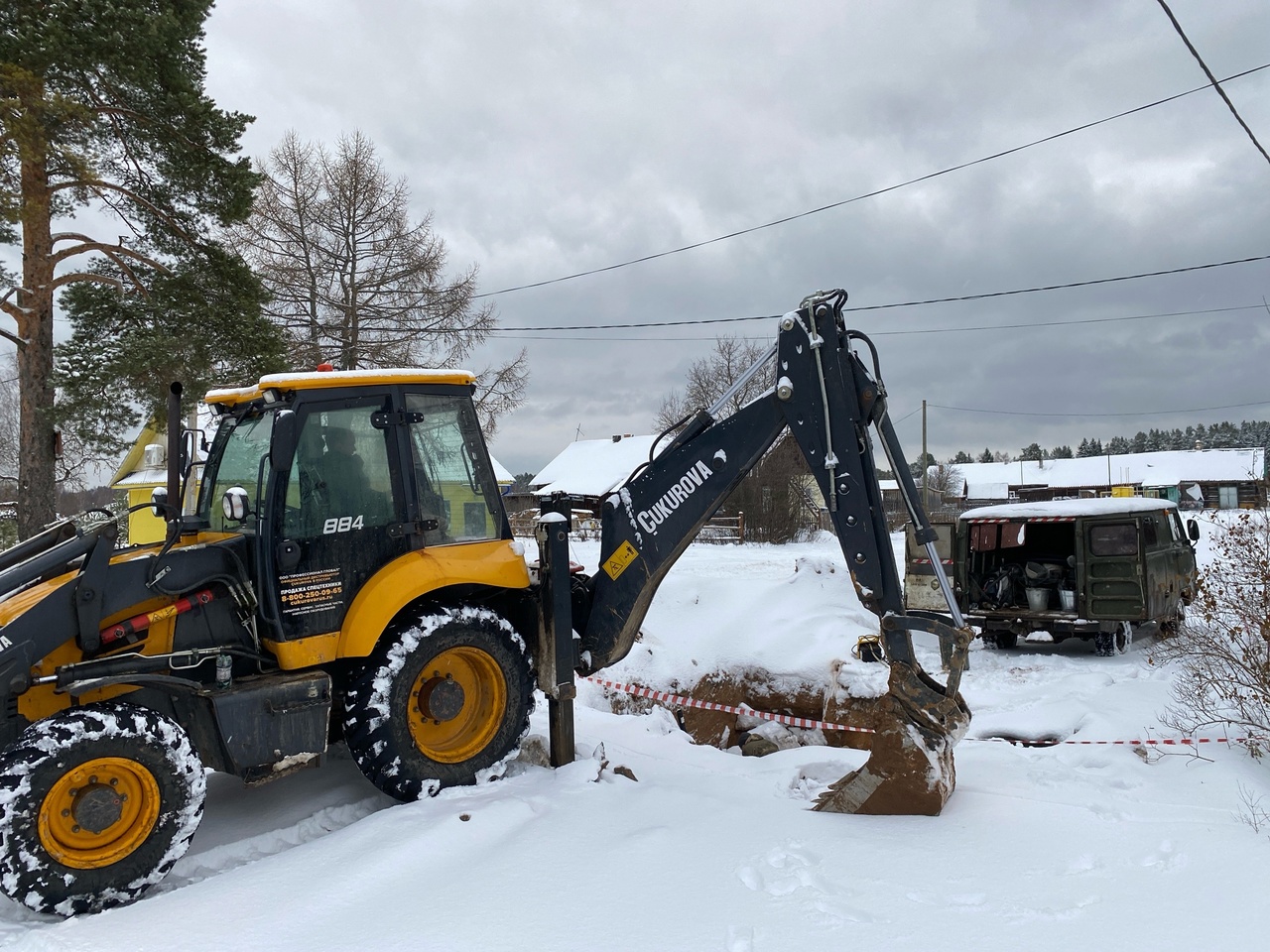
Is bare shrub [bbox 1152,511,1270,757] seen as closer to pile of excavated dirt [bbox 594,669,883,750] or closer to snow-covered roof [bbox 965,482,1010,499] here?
pile of excavated dirt [bbox 594,669,883,750]

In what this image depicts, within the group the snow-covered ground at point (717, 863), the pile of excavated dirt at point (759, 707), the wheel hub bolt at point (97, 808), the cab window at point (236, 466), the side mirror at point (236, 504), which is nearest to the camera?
the snow-covered ground at point (717, 863)

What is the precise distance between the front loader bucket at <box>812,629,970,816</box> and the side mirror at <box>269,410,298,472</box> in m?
3.40

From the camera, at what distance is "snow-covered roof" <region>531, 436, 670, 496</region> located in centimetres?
3647

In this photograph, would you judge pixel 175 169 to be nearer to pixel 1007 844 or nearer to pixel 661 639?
pixel 661 639

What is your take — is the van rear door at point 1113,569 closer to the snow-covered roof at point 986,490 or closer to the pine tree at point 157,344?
the pine tree at point 157,344

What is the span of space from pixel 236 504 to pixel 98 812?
152cm

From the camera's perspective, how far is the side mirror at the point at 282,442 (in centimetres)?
408

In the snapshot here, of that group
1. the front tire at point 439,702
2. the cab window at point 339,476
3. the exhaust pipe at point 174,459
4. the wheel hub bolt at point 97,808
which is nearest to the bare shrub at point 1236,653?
the front tire at point 439,702

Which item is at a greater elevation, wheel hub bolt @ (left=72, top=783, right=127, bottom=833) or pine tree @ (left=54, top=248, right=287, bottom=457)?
pine tree @ (left=54, top=248, right=287, bottom=457)

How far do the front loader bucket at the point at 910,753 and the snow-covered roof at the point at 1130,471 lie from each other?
59.5 m

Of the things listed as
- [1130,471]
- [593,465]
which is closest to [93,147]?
[593,465]

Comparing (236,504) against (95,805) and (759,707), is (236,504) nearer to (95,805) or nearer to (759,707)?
(95,805)

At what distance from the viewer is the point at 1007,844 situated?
3.75 meters

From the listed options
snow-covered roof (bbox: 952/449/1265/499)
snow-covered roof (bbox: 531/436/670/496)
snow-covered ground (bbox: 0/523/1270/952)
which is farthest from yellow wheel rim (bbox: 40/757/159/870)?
snow-covered roof (bbox: 952/449/1265/499)
